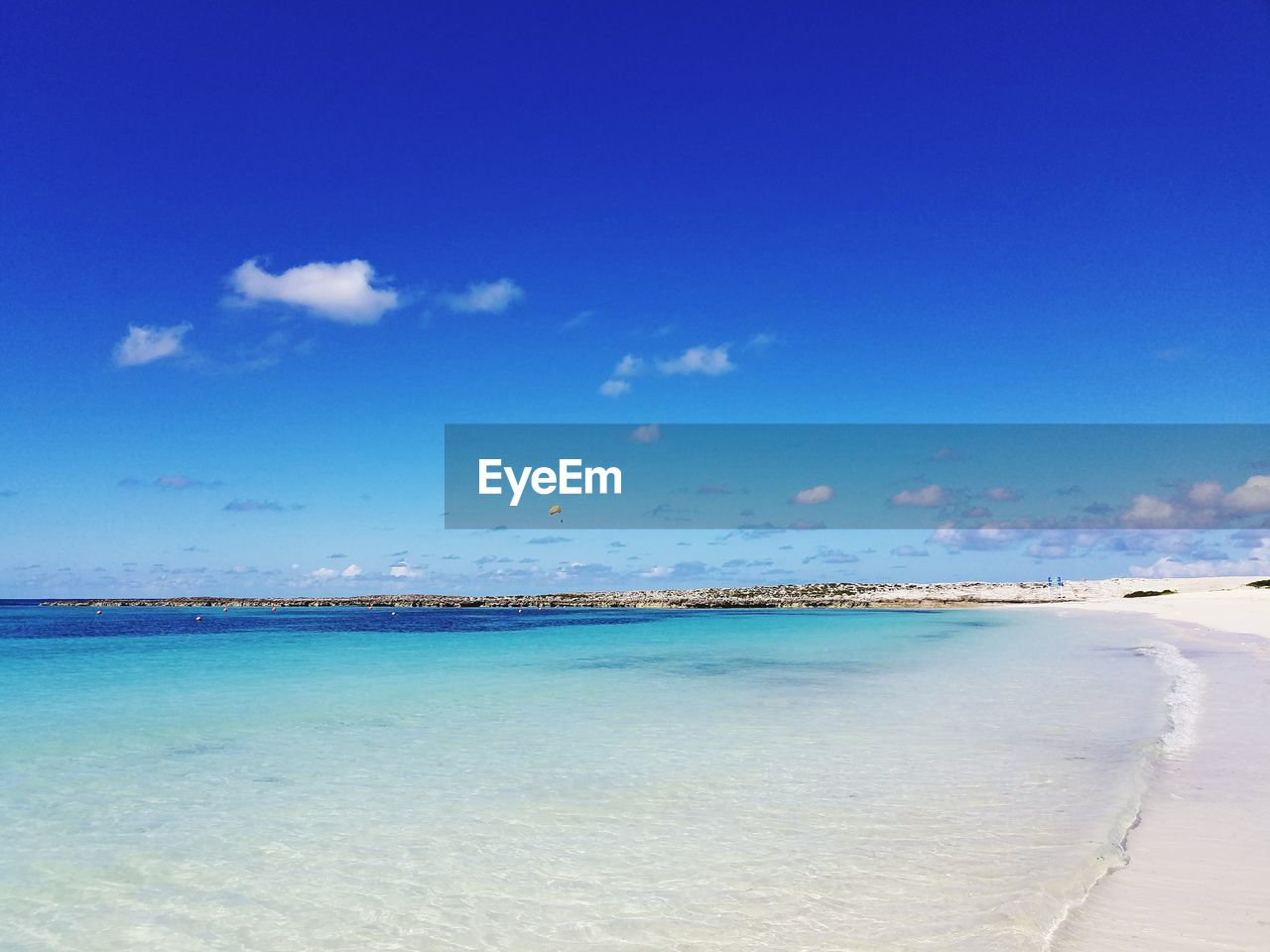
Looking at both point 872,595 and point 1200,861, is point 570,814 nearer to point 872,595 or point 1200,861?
point 1200,861

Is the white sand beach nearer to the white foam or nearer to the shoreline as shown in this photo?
the white foam

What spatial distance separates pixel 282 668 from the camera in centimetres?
2244

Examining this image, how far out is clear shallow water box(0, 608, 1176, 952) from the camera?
5059 mm

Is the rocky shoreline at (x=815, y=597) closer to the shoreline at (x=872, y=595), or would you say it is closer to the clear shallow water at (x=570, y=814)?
the shoreline at (x=872, y=595)

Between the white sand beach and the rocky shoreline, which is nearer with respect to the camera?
the white sand beach

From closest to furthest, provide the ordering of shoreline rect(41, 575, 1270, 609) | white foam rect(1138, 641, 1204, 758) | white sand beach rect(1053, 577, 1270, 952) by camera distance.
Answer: white sand beach rect(1053, 577, 1270, 952)
white foam rect(1138, 641, 1204, 758)
shoreline rect(41, 575, 1270, 609)

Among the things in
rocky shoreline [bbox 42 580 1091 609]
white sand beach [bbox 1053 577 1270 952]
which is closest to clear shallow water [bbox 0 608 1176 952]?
white sand beach [bbox 1053 577 1270 952]

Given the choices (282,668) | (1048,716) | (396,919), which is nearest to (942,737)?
(1048,716)

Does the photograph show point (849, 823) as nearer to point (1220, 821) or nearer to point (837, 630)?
point (1220, 821)

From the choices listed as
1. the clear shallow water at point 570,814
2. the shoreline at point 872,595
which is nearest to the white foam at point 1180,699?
the clear shallow water at point 570,814

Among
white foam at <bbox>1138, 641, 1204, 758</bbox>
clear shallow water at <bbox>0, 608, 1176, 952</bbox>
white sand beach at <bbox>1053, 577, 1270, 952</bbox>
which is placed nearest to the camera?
white sand beach at <bbox>1053, 577, 1270, 952</bbox>

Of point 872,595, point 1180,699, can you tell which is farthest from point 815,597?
point 1180,699

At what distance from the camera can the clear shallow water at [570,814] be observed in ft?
16.6

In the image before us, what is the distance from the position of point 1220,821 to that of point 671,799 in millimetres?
4562
